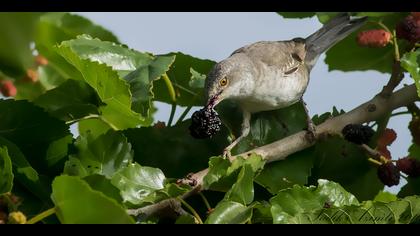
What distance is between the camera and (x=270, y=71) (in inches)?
191

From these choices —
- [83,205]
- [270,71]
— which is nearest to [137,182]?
[83,205]

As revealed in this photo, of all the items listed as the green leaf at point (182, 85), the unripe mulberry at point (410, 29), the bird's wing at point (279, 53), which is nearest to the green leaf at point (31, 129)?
the green leaf at point (182, 85)

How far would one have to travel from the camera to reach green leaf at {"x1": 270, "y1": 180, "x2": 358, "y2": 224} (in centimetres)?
265

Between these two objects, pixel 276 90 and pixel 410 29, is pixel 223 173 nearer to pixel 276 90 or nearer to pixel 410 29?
pixel 410 29

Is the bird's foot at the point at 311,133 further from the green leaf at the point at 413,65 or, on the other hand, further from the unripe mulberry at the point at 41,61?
the unripe mulberry at the point at 41,61

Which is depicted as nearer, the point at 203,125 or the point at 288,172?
the point at 203,125

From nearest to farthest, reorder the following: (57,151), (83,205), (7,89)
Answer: (83,205), (57,151), (7,89)

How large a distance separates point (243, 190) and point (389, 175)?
81 centimetres

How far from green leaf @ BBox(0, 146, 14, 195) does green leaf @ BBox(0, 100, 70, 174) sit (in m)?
0.38

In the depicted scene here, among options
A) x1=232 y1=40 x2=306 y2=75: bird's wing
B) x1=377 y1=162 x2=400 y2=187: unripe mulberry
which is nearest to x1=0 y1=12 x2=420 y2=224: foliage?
x1=377 y1=162 x2=400 y2=187: unripe mulberry

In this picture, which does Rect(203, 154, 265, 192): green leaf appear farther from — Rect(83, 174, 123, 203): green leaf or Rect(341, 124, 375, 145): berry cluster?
Rect(341, 124, 375, 145): berry cluster

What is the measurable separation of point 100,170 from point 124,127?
1.12 feet
